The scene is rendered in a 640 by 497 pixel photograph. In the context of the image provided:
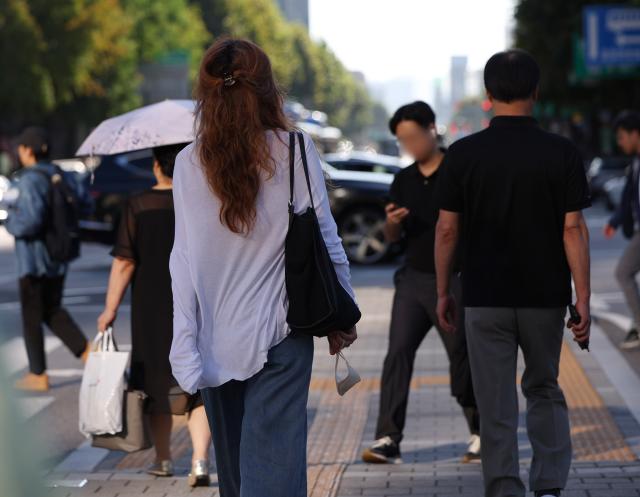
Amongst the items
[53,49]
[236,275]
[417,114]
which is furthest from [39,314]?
[53,49]

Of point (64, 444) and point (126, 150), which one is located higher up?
point (126, 150)

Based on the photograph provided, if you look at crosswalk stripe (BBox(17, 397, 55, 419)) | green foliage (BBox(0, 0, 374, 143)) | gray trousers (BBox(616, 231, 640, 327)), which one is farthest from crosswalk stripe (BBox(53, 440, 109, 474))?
green foliage (BBox(0, 0, 374, 143))

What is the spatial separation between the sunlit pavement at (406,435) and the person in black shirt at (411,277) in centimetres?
20

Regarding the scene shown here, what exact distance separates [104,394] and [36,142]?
11.8 ft

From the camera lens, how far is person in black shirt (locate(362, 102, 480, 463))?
21.0ft

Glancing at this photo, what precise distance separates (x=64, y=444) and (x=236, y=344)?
396 centimetres

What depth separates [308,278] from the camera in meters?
3.69

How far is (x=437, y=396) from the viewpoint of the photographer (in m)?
8.76

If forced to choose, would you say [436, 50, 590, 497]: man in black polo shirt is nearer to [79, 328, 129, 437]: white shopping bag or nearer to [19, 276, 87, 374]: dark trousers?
[79, 328, 129, 437]: white shopping bag

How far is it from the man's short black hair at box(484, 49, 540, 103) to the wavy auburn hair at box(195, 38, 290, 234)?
3.94ft

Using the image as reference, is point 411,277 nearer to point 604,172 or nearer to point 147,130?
point 147,130

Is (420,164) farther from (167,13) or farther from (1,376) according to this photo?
(167,13)

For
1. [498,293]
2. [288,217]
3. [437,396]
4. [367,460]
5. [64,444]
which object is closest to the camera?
[288,217]

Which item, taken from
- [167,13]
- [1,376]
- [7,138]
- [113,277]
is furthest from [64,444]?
[167,13]
